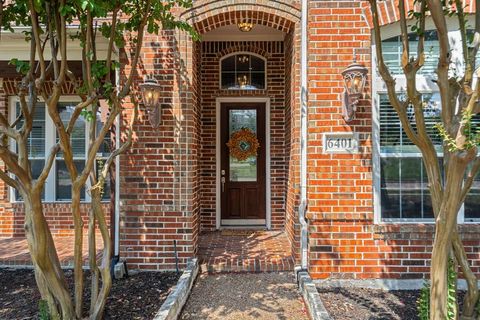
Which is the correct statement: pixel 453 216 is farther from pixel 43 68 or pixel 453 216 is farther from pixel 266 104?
pixel 266 104

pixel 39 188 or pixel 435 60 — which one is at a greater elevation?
pixel 435 60

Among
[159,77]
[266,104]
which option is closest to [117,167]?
[159,77]

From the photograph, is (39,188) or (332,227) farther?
(332,227)

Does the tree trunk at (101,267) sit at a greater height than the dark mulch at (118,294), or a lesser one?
greater

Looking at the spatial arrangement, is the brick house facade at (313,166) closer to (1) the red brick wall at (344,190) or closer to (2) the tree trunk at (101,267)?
(1) the red brick wall at (344,190)

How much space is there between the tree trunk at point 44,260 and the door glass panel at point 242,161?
3.91 m

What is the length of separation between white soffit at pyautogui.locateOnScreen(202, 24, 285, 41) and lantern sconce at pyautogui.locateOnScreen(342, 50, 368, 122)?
2.33 metres

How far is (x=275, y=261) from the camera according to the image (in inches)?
171

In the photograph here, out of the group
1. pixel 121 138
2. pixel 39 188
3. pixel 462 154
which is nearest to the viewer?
pixel 462 154

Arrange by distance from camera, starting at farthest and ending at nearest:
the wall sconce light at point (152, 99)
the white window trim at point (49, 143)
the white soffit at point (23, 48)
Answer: the white window trim at point (49, 143) → the white soffit at point (23, 48) → the wall sconce light at point (152, 99)

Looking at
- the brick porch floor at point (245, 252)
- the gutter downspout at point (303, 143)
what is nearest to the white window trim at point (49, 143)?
the brick porch floor at point (245, 252)

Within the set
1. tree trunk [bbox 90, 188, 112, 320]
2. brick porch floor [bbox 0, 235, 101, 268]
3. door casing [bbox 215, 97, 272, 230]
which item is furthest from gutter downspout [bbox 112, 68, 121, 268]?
door casing [bbox 215, 97, 272, 230]

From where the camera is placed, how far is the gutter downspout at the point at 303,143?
12.8 ft

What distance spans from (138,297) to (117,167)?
62.4 inches
